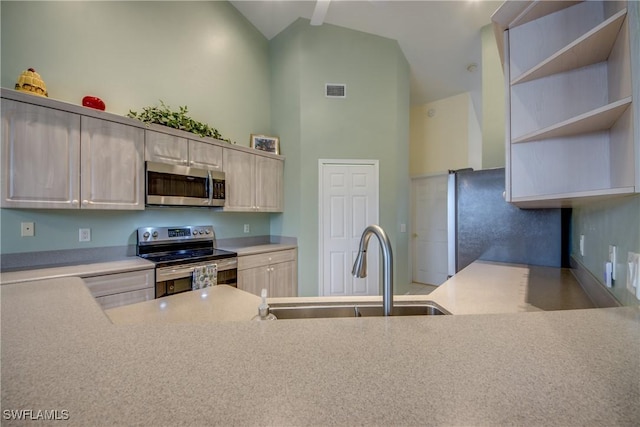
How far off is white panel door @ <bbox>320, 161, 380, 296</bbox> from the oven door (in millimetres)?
1344

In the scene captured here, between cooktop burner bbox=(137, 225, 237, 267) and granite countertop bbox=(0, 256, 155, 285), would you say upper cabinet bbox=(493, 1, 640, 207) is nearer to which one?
cooktop burner bbox=(137, 225, 237, 267)

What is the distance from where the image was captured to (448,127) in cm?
485

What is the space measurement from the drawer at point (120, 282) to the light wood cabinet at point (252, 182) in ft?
3.85

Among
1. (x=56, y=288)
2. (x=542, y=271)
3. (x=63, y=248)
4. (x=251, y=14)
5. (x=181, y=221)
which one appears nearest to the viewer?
(x=56, y=288)

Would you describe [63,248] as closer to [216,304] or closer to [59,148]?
[59,148]

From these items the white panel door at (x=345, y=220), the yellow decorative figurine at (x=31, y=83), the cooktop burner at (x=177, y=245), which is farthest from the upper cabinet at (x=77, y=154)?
the white panel door at (x=345, y=220)

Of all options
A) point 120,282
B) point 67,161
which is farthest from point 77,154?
point 120,282

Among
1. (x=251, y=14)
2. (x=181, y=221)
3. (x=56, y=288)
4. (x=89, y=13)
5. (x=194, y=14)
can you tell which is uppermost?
(x=251, y=14)

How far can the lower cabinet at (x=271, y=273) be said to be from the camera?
301 cm

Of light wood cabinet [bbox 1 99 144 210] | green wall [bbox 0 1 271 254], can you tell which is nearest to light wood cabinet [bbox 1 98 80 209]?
light wood cabinet [bbox 1 99 144 210]

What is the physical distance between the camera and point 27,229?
6.68ft

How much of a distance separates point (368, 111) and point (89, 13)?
Result: 3.11 meters

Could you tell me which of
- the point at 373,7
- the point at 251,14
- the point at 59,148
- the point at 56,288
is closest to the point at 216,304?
the point at 56,288

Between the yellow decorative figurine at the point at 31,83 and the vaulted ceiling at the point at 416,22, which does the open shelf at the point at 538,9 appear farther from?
the yellow decorative figurine at the point at 31,83
